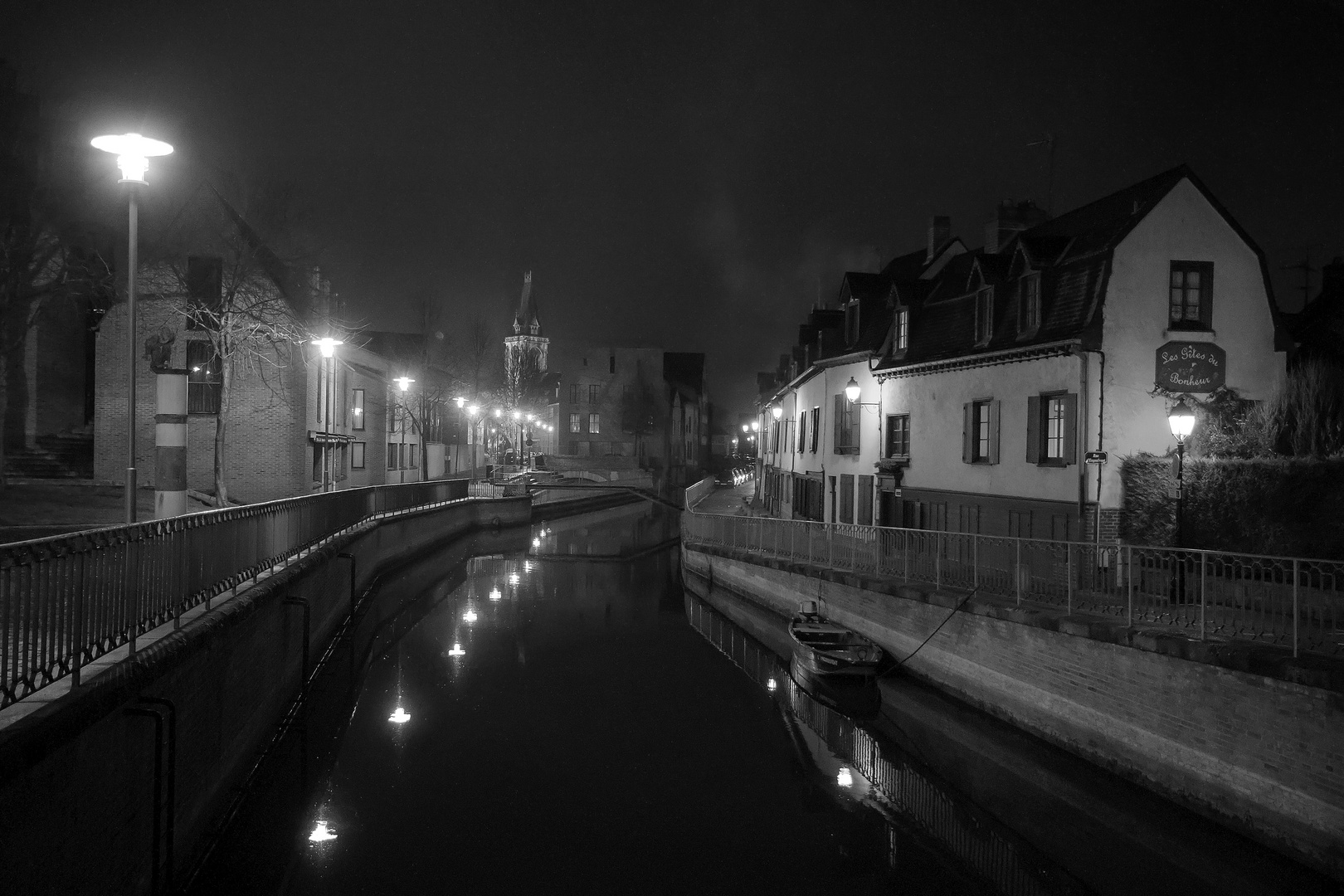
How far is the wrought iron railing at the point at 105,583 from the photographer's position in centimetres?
644

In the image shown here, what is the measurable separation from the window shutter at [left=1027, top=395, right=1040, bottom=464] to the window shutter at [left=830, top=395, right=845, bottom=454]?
31.2 ft

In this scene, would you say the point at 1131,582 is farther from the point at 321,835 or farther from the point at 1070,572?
the point at 321,835

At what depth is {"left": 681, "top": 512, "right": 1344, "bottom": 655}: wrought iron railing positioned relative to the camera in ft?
33.9

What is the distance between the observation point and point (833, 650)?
58.4 feet

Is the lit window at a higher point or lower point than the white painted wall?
lower

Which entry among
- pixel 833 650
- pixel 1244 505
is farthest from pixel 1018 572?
pixel 1244 505

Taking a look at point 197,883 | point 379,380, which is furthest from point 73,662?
point 379,380

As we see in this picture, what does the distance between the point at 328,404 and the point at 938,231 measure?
71.2 feet

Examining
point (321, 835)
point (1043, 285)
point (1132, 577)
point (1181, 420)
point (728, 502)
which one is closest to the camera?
point (321, 835)

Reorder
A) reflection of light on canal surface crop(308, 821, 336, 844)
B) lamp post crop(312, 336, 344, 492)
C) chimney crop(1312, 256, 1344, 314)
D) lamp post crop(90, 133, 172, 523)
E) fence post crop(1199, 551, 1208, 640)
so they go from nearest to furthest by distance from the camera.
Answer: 1. lamp post crop(90, 133, 172, 523)
2. reflection of light on canal surface crop(308, 821, 336, 844)
3. fence post crop(1199, 551, 1208, 640)
4. lamp post crop(312, 336, 344, 492)
5. chimney crop(1312, 256, 1344, 314)

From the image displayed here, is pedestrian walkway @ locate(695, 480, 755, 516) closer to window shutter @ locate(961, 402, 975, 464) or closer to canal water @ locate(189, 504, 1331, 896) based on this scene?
window shutter @ locate(961, 402, 975, 464)

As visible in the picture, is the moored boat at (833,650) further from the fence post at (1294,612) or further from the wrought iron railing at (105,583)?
the wrought iron railing at (105,583)

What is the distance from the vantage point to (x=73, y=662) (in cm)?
687

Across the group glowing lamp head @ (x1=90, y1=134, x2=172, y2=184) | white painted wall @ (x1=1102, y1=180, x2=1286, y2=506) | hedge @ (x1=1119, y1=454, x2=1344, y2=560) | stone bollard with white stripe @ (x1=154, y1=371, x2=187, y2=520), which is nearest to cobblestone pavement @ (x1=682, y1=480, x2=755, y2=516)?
white painted wall @ (x1=1102, y1=180, x2=1286, y2=506)
